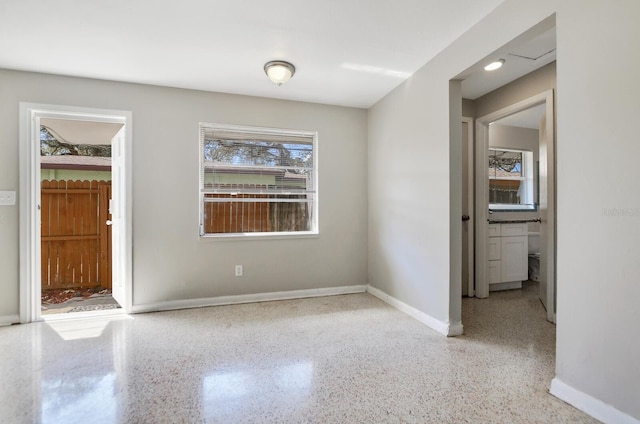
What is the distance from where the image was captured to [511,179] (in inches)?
188

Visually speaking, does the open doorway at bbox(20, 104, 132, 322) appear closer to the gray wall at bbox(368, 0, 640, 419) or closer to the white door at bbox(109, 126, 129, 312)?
the white door at bbox(109, 126, 129, 312)

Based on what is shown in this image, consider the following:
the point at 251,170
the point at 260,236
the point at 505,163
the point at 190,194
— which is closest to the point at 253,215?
the point at 260,236

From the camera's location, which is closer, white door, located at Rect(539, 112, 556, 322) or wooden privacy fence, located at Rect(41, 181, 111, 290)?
white door, located at Rect(539, 112, 556, 322)

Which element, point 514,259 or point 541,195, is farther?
point 514,259

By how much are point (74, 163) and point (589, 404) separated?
6.55 m

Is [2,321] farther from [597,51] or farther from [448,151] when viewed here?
[597,51]

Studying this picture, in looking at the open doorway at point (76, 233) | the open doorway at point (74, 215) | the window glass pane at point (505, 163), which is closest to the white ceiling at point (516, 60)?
the window glass pane at point (505, 163)

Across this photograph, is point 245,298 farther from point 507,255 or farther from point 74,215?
point 507,255

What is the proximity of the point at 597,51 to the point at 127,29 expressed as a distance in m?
2.89

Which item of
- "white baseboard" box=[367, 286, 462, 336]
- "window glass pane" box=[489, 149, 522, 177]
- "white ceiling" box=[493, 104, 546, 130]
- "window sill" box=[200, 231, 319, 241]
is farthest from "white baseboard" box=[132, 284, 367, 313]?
"white ceiling" box=[493, 104, 546, 130]

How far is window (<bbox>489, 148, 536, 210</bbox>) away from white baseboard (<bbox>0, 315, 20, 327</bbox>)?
18.3 feet

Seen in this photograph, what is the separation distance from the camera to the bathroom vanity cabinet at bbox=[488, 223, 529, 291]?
13.0 feet

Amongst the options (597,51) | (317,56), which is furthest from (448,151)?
(317,56)

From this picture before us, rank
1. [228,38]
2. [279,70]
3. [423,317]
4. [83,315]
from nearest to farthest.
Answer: [228,38], [279,70], [423,317], [83,315]
